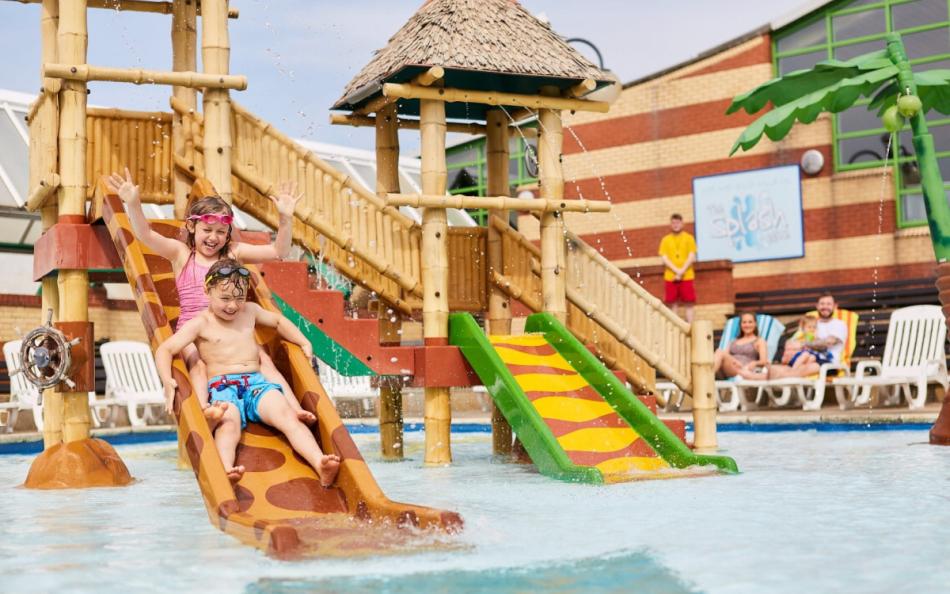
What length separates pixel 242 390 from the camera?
725 centimetres

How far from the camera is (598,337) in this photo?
11594mm

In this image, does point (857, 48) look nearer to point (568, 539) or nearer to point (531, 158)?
point (531, 158)

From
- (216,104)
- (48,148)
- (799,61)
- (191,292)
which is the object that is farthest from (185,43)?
(799,61)

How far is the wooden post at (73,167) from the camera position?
9.30 metres

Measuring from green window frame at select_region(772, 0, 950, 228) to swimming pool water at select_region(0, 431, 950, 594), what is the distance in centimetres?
1154

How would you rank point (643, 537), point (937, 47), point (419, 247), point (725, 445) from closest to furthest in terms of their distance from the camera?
point (643, 537)
point (419, 247)
point (725, 445)
point (937, 47)

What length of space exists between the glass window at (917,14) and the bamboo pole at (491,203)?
1221 centimetres

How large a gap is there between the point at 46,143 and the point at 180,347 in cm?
327

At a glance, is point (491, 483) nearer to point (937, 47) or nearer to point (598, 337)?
point (598, 337)

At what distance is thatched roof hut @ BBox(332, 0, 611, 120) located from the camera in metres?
10.5

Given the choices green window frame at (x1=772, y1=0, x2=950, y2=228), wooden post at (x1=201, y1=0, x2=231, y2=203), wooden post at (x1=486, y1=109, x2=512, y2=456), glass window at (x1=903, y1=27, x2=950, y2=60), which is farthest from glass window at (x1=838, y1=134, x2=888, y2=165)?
wooden post at (x1=201, y1=0, x2=231, y2=203)

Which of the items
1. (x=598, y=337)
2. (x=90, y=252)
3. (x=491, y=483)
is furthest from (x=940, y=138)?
(x=90, y=252)

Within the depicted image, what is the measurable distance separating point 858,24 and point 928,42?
126cm

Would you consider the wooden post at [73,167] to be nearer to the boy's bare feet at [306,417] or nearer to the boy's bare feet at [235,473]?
the boy's bare feet at [306,417]
